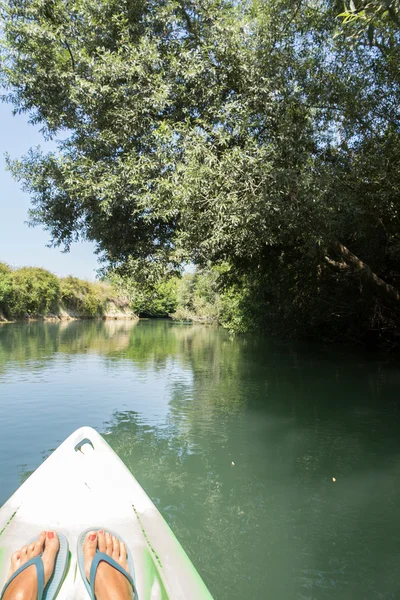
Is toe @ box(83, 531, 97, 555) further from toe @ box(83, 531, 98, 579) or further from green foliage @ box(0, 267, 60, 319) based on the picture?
green foliage @ box(0, 267, 60, 319)

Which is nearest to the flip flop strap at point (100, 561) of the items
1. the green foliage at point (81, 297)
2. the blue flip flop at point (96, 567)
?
the blue flip flop at point (96, 567)

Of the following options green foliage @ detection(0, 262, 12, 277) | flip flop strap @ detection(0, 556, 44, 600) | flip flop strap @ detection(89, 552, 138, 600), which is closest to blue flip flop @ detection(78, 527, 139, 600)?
flip flop strap @ detection(89, 552, 138, 600)

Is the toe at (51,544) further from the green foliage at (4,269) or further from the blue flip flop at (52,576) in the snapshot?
the green foliage at (4,269)

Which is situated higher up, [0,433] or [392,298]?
[392,298]

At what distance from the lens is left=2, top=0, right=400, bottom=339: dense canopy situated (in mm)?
8500

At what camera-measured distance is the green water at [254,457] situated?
3201 mm

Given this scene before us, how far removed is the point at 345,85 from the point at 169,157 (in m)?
4.31

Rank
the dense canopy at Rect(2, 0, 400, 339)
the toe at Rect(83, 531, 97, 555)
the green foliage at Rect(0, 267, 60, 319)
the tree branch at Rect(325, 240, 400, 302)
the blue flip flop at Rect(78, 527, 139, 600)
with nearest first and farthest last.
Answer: the blue flip flop at Rect(78, 527, 139, 600) → the toe at Rect(83, 531, 97, 555) → the dense canopy at Rect(2, 0, 400, 339) → the tree branch at Rect(325, 240, 400, 302) → the green foliage at Rect(0, 267, 60, 319)

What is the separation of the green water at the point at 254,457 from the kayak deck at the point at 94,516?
557mm

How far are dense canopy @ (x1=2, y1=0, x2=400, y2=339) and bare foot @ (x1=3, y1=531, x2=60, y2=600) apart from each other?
624 centimetres

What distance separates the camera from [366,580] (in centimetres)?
301

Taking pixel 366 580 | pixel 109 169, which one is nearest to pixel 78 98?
pixel 109 169

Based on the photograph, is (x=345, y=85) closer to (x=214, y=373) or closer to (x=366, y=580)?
(x=214, y=373)

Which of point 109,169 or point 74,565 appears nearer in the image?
point 74,565
